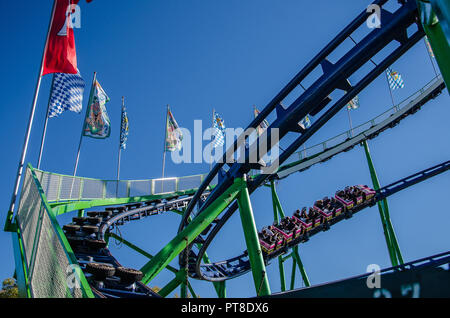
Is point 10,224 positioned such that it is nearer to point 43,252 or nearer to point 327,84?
point 43,252

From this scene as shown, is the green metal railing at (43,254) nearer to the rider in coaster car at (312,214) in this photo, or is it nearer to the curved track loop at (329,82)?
the curved track loop at (329,82)

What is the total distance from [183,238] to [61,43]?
17.5 ft

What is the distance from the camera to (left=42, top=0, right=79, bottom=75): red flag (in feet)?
26.9

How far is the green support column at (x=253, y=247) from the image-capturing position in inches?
267

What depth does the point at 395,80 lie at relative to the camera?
1658cm

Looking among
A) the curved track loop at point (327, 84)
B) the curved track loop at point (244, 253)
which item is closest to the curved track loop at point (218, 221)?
the curved track loop at point (244, 253)

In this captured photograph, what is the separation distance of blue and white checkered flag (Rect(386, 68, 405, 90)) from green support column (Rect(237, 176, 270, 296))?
11.8m

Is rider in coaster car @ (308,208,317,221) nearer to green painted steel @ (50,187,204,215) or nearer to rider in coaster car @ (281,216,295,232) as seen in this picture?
rider in coaster car @ (281,216,295,232)

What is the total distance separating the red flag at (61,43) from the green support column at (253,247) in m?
4.93

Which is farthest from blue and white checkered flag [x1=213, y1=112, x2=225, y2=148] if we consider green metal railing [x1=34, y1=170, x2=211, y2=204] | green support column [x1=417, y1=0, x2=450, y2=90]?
green support column [x1=417, y1=0, x2=450, y2=90]

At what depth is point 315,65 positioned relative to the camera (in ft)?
23.0
